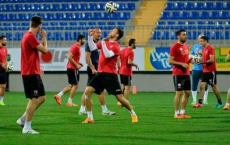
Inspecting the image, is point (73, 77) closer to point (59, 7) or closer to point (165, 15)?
point (165, 15)

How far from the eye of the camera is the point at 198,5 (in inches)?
1410

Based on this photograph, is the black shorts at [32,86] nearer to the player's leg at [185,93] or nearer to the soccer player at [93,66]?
the soccer player at [93,66]

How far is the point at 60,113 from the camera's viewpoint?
19.0m

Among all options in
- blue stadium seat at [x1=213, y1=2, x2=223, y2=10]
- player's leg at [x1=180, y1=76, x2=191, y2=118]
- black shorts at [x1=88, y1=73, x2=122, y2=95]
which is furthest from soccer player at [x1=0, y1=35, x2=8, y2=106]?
blue stadium seat at [x1=213, y1=2, x2=223, y2=10]

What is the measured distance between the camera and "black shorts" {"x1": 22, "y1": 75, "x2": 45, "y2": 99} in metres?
13.1

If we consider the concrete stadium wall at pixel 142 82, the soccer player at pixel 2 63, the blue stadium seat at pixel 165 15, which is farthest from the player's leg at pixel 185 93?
the blue stadium seat at pixel 165 15

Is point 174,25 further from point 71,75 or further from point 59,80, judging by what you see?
point 71,75

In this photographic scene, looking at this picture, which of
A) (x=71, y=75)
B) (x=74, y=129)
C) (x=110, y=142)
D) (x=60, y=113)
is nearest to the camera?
(x=110, y=142)

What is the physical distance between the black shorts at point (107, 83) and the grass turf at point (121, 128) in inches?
31.1

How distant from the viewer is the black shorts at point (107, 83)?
622 inches

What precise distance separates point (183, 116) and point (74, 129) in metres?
4.07

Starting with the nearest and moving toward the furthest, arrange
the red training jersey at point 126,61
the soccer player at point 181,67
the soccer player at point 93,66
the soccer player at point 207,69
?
the soccer player at point 181,67, the soccer player at point 93,66, the soccer player at point 207,69, the red training jersey at point 126,61

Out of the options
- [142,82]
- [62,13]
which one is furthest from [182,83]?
[62,13]

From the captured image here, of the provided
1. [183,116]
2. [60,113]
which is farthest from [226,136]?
[60,113]
